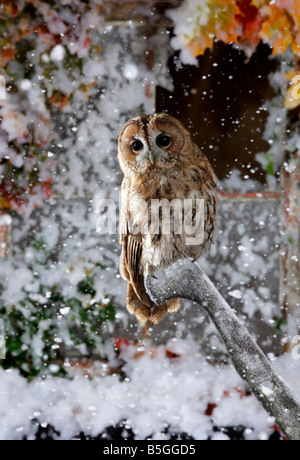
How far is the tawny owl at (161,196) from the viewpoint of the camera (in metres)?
0.60

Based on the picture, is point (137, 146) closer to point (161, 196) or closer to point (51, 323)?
point (161, 196)

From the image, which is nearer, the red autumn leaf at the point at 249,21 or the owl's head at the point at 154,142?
the owl's head at the point at 154,142

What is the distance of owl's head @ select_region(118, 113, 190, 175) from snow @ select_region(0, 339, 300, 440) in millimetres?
326

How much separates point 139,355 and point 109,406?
0.11 m

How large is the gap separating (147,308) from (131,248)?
11 cm

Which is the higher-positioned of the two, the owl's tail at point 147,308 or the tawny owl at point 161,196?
the tawny owl at point 161,196

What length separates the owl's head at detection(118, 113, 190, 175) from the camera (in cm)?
59

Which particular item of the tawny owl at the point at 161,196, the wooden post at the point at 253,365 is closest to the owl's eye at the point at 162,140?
the tawny owl at the point at 161,196

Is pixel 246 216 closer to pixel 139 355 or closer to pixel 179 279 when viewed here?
pixel 179 279

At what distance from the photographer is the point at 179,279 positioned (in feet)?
1.99

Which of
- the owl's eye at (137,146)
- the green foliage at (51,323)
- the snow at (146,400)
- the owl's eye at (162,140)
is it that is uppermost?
the owl's eye at (162,140)

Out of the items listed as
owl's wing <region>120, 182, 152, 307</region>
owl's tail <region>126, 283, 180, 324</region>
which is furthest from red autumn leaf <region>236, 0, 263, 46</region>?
owl's tail <region>126, 283, 180, 324</region>

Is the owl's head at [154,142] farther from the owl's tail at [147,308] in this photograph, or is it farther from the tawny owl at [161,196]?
the owl's tail at [147,308]
